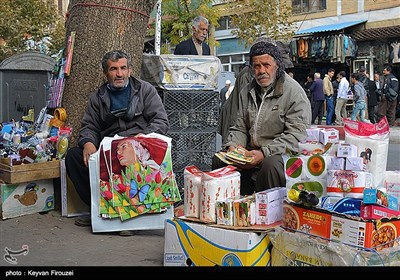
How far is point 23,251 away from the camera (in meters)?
4.30

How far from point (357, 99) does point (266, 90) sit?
44.5 ft

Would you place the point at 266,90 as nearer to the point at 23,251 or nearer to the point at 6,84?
the point at 23,251

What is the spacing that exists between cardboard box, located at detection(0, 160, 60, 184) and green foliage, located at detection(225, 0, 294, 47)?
16.8m

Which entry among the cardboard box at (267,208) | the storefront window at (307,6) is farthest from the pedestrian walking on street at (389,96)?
the cardboard box at (267,208)

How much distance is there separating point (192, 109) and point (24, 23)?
2087 cm

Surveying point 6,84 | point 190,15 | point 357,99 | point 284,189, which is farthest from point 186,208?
point 190,15

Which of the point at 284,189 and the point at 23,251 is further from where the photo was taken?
the point at 23,251

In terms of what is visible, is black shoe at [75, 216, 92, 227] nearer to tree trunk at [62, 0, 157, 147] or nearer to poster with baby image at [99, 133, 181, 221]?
poster with baby image at [99, 133, 181, 221]

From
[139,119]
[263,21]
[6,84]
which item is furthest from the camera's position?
[263,21]


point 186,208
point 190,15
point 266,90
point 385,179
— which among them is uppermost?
point 190,15

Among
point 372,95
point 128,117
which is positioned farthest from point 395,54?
point 128,117

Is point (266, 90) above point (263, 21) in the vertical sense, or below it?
below

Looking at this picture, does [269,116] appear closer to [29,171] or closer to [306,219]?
[306,219]
